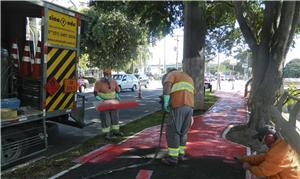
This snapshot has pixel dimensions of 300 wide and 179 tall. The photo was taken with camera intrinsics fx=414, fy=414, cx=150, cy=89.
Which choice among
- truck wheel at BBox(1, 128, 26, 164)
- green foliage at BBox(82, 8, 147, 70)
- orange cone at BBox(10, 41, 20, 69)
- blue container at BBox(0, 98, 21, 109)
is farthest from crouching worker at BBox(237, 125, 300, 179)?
green foliage at BBox(82, 8, 147, 70)

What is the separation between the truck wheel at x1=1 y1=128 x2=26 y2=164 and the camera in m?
6.78

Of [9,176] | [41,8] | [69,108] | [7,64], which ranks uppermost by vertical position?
[41,8]

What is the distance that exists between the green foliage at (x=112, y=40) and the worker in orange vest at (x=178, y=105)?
29157 mm

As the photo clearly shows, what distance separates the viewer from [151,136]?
10.3 m

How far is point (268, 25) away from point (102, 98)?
485 cm

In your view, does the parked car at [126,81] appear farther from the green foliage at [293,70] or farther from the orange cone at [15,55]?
the orange cone at [15,55]

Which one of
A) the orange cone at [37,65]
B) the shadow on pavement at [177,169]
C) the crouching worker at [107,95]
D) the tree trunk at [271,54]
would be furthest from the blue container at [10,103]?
the tree trunk at [271,54]

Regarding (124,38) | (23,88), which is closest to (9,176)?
(23,88)

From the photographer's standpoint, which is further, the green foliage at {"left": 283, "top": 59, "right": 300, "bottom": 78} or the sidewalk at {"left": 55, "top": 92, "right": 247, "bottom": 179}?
the green foliage at {"left": 283, "top": 59, "right": 300, "bottom": 78}

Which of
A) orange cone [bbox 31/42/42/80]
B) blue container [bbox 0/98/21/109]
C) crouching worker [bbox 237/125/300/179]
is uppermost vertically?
orange cone [bbox 31/42/42/80]

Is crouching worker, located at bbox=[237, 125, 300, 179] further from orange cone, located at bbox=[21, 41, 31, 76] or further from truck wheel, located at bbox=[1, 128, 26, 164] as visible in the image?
orange cone, located at bbox=[21, 41, 31, 76]

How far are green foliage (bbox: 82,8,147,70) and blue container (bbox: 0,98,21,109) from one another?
2912cm

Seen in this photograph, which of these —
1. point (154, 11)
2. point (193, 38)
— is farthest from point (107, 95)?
point (154, 11)

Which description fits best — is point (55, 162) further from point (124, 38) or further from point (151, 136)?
point (124, 38)
